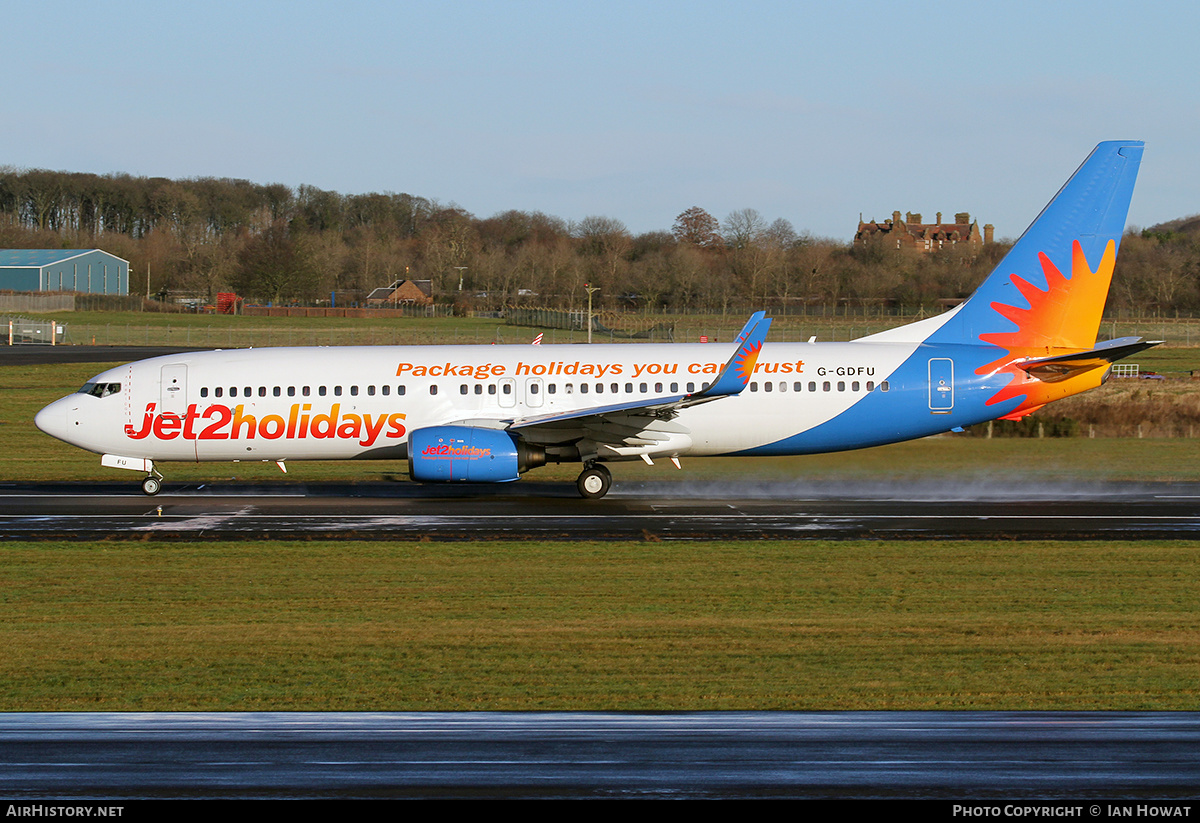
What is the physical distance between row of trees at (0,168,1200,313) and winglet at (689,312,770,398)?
2613 inches

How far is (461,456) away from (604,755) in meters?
16.3

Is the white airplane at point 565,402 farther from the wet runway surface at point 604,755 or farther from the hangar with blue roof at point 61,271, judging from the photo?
the hangar with blue roof at point 61,271

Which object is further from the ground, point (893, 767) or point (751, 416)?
point (751, 416)

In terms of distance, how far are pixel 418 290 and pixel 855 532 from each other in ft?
410

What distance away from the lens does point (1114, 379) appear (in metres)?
54.1

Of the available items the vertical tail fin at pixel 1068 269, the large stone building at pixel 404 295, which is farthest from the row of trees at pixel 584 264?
the vertical tail fin at pixel 1068 269

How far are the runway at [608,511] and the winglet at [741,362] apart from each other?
8.79ft

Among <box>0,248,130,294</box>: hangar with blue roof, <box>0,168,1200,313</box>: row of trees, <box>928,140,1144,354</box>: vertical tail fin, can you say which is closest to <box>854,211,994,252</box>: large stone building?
<box>0,168,1200,313</box>: row of trees

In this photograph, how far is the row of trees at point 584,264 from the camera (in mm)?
99000

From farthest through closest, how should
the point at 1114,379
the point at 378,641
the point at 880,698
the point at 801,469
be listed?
the point at 1114,379 < the point at 801,469 < the point at 378,641 < the point at 880,698

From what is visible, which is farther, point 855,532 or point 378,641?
point 855,532

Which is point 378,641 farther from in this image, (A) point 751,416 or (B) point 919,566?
(A) point 751,416
